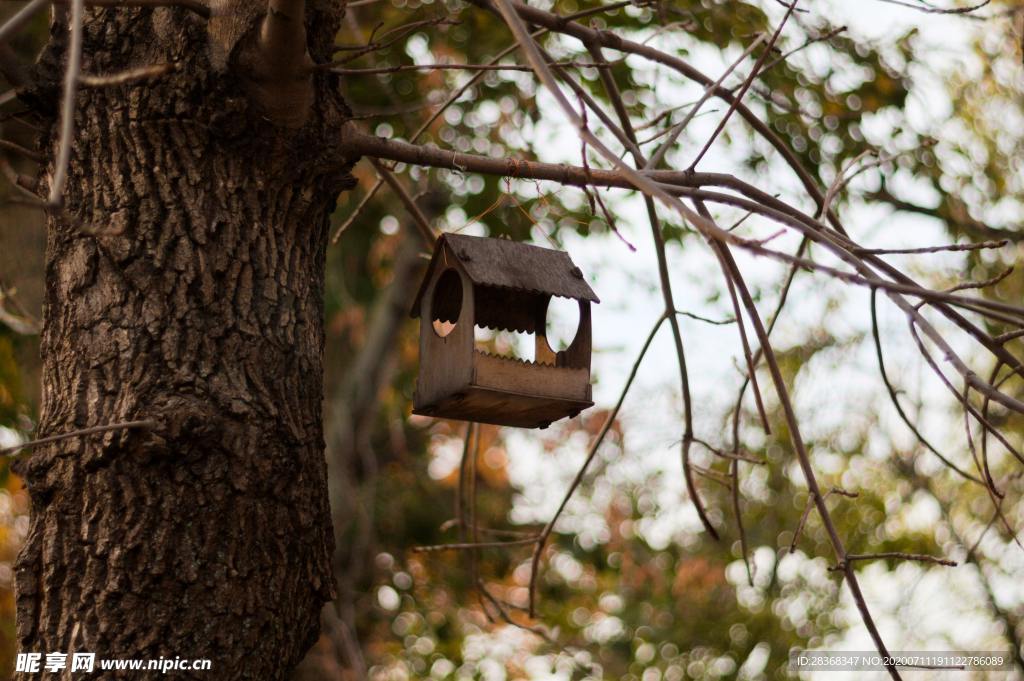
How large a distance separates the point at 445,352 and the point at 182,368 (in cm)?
53

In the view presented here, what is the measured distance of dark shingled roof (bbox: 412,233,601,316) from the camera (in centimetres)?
222

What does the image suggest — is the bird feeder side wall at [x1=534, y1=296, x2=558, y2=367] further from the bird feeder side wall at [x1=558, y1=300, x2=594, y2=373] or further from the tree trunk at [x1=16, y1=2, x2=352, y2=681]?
the tree trunk at [x1=16, y1=2, x2=352, y2=681]

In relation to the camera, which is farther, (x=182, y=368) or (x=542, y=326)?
(x=542, y=326)

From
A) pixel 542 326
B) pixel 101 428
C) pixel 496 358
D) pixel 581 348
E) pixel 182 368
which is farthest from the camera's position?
pixel 542 326

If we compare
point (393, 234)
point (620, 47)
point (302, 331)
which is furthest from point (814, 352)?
point (302, 331)

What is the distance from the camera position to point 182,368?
6.72 feet

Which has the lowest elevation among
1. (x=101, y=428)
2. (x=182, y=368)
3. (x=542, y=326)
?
(x=101, y=428)

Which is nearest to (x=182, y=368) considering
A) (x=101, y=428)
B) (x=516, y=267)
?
(x=101, y=428)

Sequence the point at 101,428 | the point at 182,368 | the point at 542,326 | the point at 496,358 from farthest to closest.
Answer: the point at 542,326
the point at 496,358
the point at 182,368
the point at 101,428


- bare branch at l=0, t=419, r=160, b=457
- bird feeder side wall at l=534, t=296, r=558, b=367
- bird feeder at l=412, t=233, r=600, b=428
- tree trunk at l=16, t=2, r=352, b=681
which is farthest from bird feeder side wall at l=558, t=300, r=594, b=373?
bare branch at l=0, t=419, r=160, b=457

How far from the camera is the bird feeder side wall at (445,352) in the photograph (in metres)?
2.17

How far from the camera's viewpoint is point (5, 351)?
397 centimetres

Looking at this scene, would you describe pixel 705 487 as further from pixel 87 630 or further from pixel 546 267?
pixel 87 630

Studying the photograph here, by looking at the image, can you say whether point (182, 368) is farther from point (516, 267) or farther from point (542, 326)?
point (542, 326)
